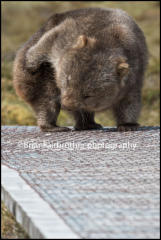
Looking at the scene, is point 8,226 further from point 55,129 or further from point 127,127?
point 127,127

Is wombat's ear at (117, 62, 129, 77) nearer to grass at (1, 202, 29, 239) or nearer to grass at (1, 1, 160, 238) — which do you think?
grass at (1, 202, 29, 239)

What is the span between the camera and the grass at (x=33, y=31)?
11.8 metres

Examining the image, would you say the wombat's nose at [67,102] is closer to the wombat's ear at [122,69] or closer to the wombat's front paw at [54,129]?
the wombat's front paw at [54,129]

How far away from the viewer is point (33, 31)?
19297mm

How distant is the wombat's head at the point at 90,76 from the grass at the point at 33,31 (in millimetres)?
3882

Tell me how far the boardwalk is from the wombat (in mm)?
852

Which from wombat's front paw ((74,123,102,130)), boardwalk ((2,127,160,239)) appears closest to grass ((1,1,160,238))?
wombat's front paw ((74,123,102,130))

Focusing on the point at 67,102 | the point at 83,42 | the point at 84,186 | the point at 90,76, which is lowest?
the point at 84,186

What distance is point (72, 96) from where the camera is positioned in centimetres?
661

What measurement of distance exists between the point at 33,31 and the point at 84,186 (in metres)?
15.9

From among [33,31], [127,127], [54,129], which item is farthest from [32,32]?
[127,127]

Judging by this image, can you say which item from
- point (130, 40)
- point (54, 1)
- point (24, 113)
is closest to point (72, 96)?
point (130, 40)

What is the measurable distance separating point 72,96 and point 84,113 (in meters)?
0.96

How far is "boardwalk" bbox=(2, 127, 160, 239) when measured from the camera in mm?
3076
